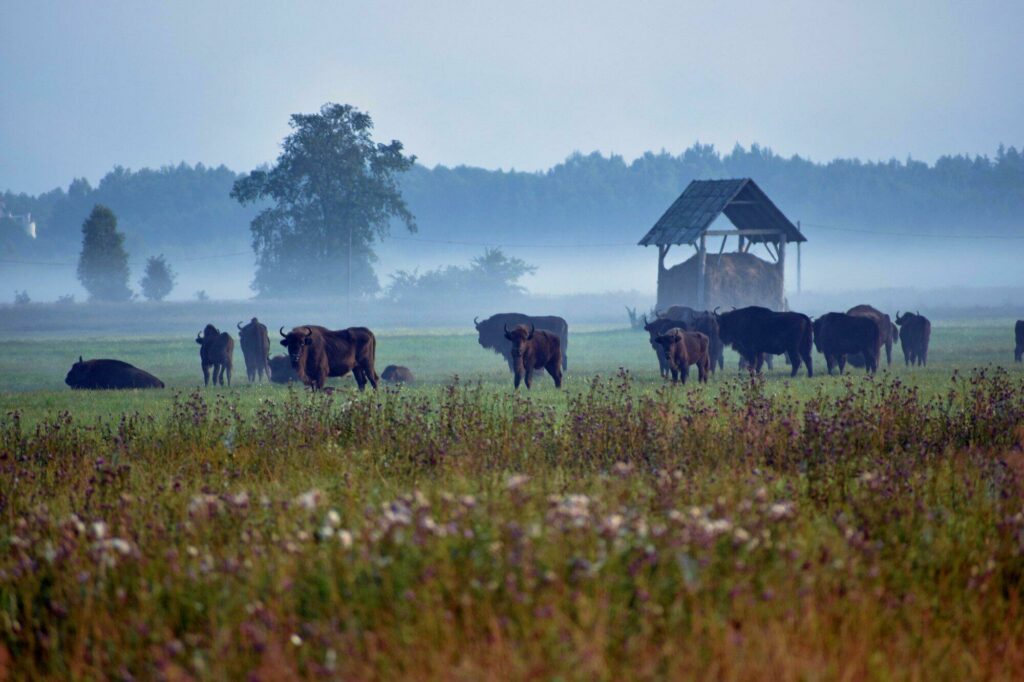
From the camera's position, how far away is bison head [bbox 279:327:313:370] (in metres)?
21.8

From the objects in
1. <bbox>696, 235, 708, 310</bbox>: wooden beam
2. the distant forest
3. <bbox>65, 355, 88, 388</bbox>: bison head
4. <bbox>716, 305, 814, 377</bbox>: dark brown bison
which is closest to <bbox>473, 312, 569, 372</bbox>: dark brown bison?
<bbox>716, 305, 814, 377</bbox>: dark brown bison

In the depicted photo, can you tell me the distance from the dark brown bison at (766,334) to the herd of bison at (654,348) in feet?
0.08

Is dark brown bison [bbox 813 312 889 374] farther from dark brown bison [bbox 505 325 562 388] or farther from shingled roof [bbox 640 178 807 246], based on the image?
shingled roof [bbox 640 178 807 246]

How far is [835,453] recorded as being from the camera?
35.5 feet

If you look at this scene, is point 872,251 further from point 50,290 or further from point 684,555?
point 684,555

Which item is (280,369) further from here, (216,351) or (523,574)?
(523,574)

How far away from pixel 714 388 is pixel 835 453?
10.4 meters

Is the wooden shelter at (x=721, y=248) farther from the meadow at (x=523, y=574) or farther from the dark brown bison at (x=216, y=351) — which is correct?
the meadow at (x=523, y=574)

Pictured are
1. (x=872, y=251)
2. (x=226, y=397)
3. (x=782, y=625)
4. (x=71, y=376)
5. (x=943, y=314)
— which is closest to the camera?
(x=782, y=625)

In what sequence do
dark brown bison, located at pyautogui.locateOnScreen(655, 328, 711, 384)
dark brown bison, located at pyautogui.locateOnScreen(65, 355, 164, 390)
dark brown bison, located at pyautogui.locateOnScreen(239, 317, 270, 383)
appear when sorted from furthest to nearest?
dark brown bison, located at pyautogui.locateOnScreen(239, 317, 270, 383) < dark brown bison, located at pyautogui.locateOnScreen(65, 355, 164, 390) < dark brown bison, located at pyautogui.locateOnScreen(655, 328, 711, 384)

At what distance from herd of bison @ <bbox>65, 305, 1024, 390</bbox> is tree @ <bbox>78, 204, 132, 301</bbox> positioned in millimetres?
51881

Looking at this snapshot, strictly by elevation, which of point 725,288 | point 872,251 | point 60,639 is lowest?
point 60,639

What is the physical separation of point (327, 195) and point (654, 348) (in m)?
44.7

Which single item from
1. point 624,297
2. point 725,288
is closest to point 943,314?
point 725,288
